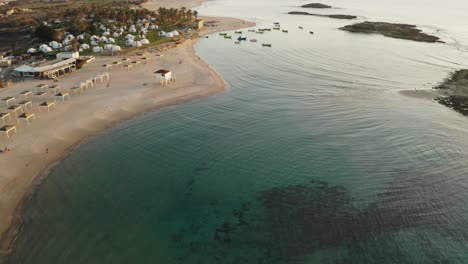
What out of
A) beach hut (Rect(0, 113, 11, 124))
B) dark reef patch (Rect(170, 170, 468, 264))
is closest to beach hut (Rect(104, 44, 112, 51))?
beach hut (Rect(0, 113, 11, 124))

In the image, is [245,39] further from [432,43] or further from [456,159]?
[456,159]

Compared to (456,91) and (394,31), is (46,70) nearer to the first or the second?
(456,91)

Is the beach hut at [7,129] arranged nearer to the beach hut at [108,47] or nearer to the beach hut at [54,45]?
the beach hut at [108,47]

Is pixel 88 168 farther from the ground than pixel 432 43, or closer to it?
closer to it

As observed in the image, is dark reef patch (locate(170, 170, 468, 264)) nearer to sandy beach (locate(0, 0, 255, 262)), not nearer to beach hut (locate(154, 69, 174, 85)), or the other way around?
sandy beach (locate(0, 0, 255, 262))

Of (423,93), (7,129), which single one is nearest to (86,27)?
(7,129)

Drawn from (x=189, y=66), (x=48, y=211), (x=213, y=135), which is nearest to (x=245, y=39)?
(x=189, y=66)

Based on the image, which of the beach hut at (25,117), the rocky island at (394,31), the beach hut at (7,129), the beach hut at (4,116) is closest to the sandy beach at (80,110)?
the beach hut at (7,129)
